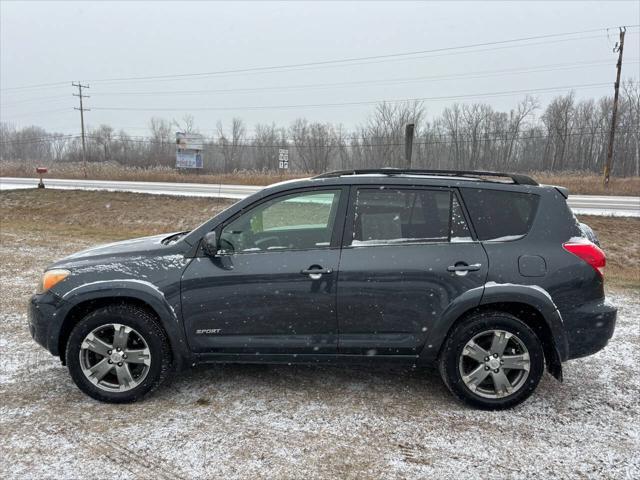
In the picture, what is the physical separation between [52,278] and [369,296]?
2.34m

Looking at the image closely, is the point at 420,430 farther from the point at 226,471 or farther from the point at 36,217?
the point at 36,217

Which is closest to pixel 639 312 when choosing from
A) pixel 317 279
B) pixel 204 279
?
pixel 317 279

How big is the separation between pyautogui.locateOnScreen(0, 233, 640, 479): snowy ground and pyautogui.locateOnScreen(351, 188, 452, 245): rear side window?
1236mm

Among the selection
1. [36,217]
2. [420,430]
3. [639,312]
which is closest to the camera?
[420,430]

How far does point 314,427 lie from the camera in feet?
10.2

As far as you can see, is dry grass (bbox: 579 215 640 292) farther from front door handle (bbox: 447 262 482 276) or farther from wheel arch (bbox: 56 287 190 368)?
wheel arch (bbox: 56 287 190 368)

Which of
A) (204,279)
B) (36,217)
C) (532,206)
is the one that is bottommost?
(36,217)

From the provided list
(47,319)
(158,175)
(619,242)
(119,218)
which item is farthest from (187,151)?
(47,319)

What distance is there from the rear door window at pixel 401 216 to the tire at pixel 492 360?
68cm

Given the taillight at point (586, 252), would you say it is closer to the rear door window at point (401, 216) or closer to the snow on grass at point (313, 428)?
the rear door window at point (401, 216)

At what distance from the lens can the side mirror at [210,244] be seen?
10.8 feet

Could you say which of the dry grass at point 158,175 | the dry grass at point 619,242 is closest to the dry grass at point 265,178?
the dry grass at point 158,175

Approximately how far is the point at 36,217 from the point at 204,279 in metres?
16.3

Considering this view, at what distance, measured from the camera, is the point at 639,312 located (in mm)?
5699
